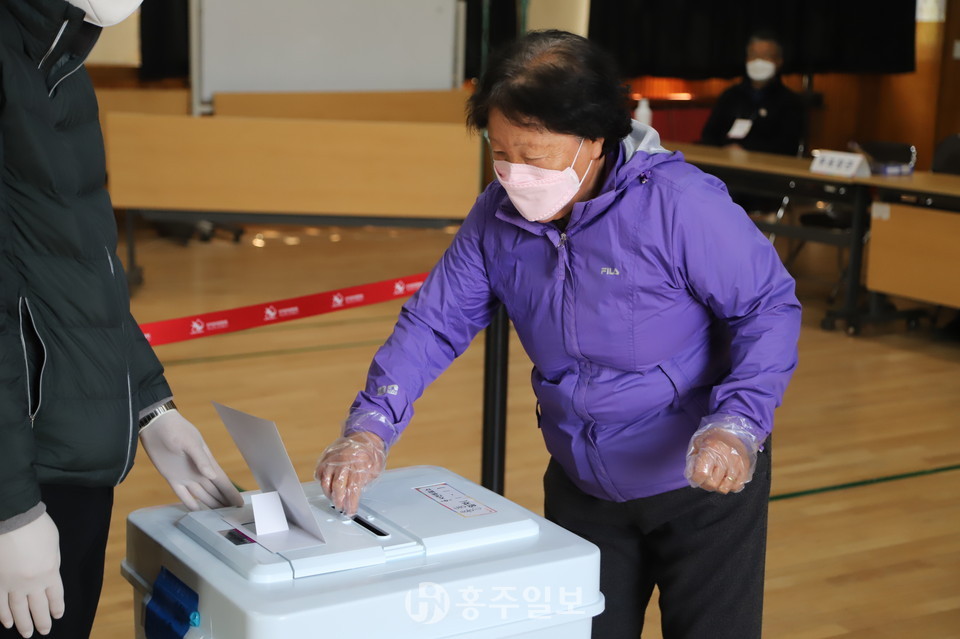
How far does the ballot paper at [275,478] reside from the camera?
46.4 inches

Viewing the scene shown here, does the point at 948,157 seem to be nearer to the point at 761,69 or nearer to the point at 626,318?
the point at 761,69

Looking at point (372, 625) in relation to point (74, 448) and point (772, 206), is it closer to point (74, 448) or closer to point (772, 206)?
point (74, 448)

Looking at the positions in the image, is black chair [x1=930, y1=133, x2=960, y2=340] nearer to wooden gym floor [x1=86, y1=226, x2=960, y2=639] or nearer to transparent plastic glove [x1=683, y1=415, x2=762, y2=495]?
wooden gym floor [x1=86, y1=226, x2=960, y2=639]

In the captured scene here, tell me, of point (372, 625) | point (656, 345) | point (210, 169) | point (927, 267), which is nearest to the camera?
point (372, 625)

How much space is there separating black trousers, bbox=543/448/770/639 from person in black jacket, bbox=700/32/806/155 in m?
5.59

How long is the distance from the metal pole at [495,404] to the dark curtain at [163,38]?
578cm

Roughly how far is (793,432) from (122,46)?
207 inches

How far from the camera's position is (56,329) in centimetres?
120

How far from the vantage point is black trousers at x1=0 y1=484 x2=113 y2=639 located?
1.27m

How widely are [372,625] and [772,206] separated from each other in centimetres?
607

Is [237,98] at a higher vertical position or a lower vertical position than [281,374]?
higher

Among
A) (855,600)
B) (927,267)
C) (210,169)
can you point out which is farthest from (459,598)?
(210,169)

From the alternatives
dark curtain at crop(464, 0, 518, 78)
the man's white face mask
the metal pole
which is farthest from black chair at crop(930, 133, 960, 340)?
the man's white face mask

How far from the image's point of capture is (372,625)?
1.10 m
